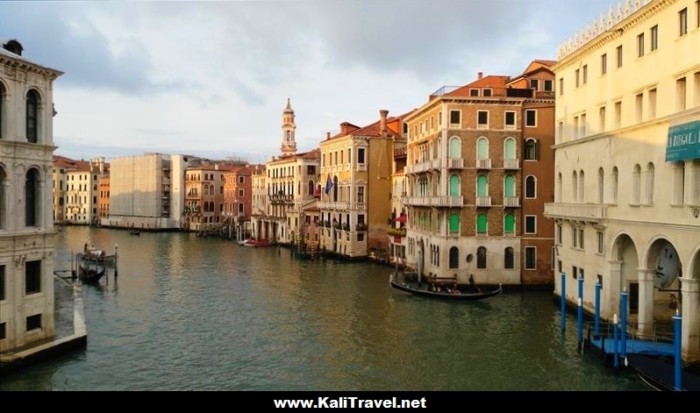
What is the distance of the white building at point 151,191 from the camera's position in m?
75.8

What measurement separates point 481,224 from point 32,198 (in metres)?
17.5

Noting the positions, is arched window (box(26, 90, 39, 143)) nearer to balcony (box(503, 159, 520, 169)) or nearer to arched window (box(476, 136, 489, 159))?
arched window (box(476, 136, 489, 159))

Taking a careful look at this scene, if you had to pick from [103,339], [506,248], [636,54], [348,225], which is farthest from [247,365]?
[348,225]

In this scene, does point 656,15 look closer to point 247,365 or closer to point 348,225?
point 247,365

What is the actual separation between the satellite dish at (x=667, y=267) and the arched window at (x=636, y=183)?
141cm

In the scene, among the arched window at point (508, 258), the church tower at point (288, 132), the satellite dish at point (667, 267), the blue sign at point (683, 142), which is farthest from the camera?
the church tower at point (288, 132)

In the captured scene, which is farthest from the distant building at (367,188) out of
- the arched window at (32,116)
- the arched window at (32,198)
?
the arched window at (32,116)

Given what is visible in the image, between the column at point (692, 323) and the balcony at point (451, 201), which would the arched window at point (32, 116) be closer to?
the column at point (692, 323)

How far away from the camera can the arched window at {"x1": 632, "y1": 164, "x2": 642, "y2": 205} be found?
53.2 feet

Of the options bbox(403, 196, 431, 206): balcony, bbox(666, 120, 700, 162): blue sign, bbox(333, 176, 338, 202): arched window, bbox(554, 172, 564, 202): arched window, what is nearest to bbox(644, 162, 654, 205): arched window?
bbox(666, 120, 700, 162): blue sign
